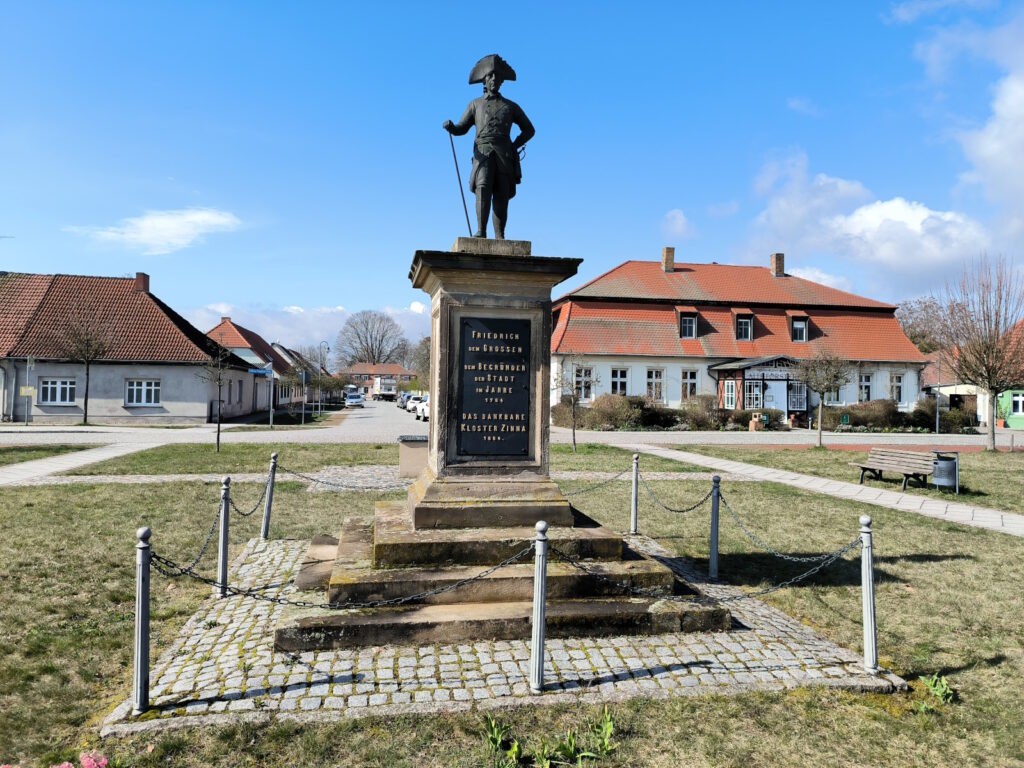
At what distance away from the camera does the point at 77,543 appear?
25.6 ft

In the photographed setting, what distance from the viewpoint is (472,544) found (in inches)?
219

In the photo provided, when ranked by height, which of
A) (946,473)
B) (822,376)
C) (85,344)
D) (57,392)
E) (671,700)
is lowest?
(671,700)

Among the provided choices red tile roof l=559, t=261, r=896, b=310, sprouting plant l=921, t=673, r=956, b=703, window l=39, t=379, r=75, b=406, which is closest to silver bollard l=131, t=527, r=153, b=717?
sprouting plant l=921, t=673, r=956, b=703

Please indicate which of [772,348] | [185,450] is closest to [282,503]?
[185,450]

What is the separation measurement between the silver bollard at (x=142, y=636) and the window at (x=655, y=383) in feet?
106

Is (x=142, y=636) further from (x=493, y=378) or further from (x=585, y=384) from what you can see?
(x=585, y=384)

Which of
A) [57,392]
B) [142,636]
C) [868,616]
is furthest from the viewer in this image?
[57,392]

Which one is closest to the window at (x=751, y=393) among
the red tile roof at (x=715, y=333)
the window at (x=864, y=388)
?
the red tile roof at (x=715, y=333)

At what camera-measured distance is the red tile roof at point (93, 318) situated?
98.8 ft

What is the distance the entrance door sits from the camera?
1353 inches

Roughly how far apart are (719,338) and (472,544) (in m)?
33.4

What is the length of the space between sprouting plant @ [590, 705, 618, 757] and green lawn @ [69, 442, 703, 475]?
12.1 meters

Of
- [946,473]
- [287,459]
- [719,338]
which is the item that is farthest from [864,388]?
[287,459]

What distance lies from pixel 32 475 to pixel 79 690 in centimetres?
1151
